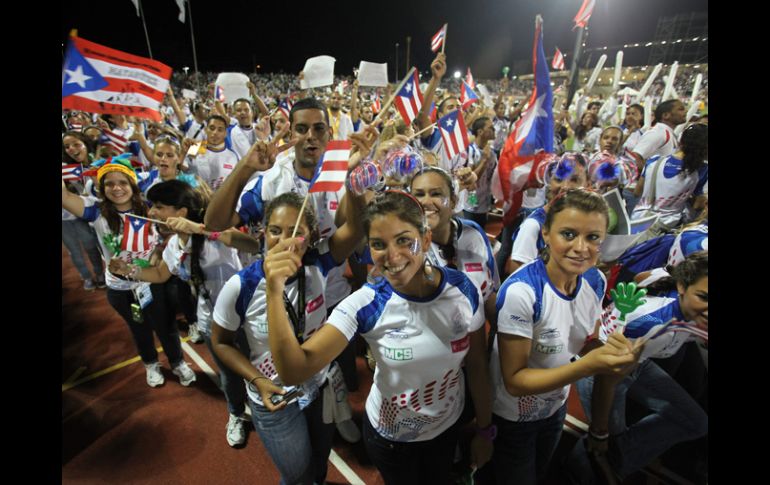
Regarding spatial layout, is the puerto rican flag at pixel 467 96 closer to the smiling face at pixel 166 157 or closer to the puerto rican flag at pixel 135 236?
the smiling face at pixel 166 157

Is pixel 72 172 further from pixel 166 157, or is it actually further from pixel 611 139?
pixel 611 139

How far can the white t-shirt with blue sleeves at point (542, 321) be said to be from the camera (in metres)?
1.88

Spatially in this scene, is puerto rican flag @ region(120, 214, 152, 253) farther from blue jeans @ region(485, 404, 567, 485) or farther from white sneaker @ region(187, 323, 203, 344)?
blue jeans @ region(485, 404, 567, 485)

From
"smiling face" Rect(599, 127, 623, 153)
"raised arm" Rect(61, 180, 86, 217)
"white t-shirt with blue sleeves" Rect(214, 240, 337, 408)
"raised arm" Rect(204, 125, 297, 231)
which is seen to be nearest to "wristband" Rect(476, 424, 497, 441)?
"white t-shirt with blue sleeves" Rect(214, 240, 337, 408)

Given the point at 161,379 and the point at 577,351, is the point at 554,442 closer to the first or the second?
the point at 577,351

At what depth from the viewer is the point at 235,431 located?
3348 mm

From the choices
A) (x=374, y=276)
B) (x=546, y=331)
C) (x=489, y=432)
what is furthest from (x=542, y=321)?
(x=374, y=276)

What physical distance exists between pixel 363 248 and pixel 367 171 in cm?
95

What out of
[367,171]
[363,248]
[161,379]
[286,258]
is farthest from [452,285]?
[161,379]

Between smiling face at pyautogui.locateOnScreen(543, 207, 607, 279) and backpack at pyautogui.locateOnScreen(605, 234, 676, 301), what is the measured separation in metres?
1.01

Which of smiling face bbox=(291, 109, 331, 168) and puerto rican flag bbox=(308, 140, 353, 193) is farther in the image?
smiling face bbox=(291, 109, 331, 168)

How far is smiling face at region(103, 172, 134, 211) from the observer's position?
342cm
